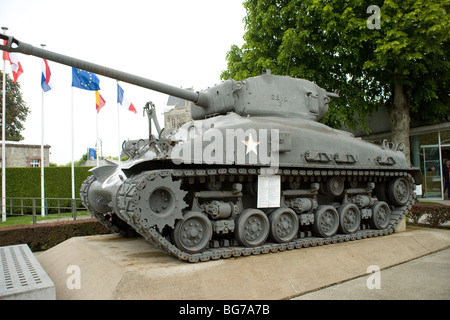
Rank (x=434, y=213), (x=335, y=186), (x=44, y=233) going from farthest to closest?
(x=434, y=213) < (x=44, y=233) < (x=335, y=186)

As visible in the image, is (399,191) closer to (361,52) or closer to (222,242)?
(222,242)

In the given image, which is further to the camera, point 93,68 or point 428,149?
point 428,149

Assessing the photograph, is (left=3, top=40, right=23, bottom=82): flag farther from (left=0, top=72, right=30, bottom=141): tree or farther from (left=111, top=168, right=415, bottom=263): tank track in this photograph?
(left=0, top=72, right=30, bottom=141): tree

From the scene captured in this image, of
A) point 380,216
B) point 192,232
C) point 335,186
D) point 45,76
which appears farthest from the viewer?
point 45,76

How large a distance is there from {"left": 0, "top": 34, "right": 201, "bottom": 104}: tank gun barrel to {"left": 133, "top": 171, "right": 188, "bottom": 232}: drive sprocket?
2277 millimetres

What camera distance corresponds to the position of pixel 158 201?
20.5 feet

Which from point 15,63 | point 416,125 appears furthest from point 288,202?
point 416,125

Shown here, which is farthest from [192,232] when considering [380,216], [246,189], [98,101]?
[98,101]

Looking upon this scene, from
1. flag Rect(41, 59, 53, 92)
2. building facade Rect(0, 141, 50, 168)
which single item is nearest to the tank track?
flag Rect(41, 59, 53, 92)

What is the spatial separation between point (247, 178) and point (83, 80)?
1188cm

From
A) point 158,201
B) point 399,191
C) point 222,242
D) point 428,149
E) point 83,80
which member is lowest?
point 222,242

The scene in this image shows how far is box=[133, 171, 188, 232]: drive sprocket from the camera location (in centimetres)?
577
